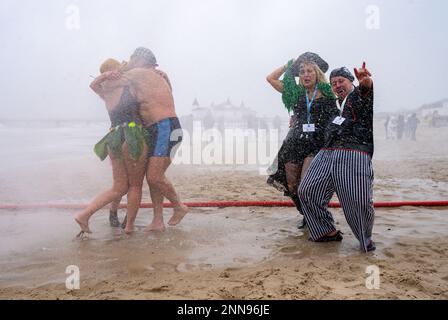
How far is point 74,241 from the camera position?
163 inches

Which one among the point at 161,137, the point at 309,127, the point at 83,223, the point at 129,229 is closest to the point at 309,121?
the point at 309,127

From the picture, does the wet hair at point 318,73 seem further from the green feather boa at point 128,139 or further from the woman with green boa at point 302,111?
the green feather boa at point 128,139

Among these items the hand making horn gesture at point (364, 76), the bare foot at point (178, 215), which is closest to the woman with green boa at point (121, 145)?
the bare foot at point (178, 215)

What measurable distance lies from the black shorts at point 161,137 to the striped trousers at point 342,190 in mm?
1455

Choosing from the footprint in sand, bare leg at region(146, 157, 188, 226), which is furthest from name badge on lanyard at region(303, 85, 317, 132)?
bare leg at region(146, 157, 188, 226)

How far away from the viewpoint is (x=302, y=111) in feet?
14.2

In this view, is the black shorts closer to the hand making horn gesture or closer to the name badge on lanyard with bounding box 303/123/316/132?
the name badge on lanyard with bounding box 303/123/316/132

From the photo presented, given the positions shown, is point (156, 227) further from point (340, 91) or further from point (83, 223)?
point (340, 91)

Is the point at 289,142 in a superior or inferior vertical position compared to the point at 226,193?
superior

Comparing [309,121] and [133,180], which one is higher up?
[309,121]

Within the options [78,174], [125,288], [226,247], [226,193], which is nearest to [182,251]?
[226,247]

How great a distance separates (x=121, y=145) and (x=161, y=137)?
420 mm

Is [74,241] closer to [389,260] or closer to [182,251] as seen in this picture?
[182,251]
